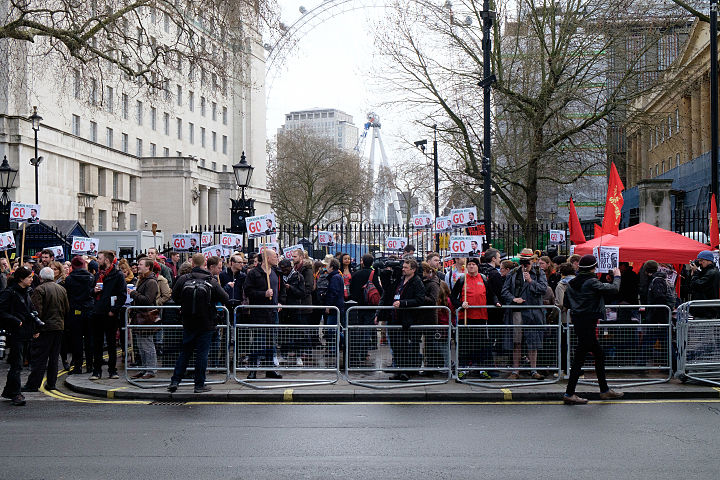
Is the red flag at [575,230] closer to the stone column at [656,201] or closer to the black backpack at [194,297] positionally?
the black backpack at [194,297]

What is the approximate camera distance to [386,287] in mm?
12781

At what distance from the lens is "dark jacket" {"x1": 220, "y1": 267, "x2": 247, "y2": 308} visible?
1383 centimetres

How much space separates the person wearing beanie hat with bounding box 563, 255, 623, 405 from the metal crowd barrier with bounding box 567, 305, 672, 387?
3.86 feet

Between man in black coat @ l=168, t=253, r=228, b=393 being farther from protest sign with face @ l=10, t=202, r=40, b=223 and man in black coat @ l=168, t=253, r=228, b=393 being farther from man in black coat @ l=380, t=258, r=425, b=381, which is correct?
protest sign with face @ l=10, t=202, r=40, b=223

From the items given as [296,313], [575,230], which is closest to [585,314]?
[296,313]

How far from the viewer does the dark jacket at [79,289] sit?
41.8ft

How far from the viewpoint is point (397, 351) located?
11867 millimetres

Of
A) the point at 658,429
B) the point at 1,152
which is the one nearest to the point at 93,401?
the point at 658,429

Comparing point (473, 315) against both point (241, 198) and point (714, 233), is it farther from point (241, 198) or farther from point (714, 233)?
point (241, 198)

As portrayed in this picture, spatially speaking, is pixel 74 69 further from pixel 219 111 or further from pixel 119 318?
pixel 219 111

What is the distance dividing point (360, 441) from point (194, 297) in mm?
3812

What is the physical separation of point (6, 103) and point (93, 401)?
36978 millimetres

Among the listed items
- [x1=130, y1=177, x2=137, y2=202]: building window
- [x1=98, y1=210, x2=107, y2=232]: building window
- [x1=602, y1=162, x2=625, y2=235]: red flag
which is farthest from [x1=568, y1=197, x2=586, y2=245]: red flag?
[x1=130, y1=177, x2=137, y2=202]: building window

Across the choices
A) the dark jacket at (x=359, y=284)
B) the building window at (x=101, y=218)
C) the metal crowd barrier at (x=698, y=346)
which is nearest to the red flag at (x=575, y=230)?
the metal crowd barrier at (x=698, y=346)
